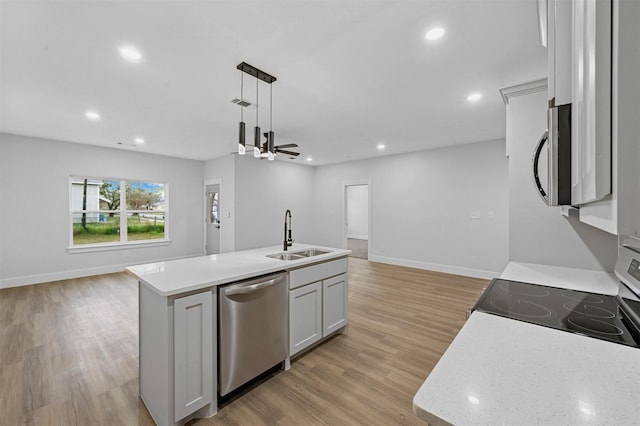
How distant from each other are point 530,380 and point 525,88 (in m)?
2.65

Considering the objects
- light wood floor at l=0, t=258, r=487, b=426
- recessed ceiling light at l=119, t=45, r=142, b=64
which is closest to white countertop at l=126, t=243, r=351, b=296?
light wood floor at l=0, t=258, r=487, b=426

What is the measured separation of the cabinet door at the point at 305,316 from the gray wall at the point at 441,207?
155 inches

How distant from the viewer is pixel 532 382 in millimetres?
682

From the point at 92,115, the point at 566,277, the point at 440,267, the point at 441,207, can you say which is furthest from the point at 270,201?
the point at 566,277

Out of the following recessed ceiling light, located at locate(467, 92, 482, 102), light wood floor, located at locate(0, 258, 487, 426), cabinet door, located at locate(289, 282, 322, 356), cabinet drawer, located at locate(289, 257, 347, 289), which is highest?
recessed ceiling light, located at locate(467, 92, 482, 102)

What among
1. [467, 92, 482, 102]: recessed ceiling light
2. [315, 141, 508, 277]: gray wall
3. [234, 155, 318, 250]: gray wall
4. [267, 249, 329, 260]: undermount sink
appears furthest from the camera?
[234, 155, 318, 250]: gray wall

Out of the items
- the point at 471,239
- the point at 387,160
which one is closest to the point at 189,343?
the point at 471,239

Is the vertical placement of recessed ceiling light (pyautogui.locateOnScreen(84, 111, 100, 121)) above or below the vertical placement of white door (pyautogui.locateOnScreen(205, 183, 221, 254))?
above

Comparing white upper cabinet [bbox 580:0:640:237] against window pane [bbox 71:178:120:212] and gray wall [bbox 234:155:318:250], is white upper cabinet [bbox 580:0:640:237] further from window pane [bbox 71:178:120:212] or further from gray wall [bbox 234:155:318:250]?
window pane [bbox 71:178:120:212]

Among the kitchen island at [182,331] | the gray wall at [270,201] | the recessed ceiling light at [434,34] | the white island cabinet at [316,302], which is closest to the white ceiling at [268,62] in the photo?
the recessed ceiling light at [434,34]

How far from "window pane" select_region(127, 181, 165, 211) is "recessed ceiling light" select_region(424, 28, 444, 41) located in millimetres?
6351

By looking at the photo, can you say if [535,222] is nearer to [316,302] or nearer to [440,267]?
[316,302]

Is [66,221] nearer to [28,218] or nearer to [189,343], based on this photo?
[28,218]

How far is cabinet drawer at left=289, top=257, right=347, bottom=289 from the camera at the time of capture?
90.7 inches
